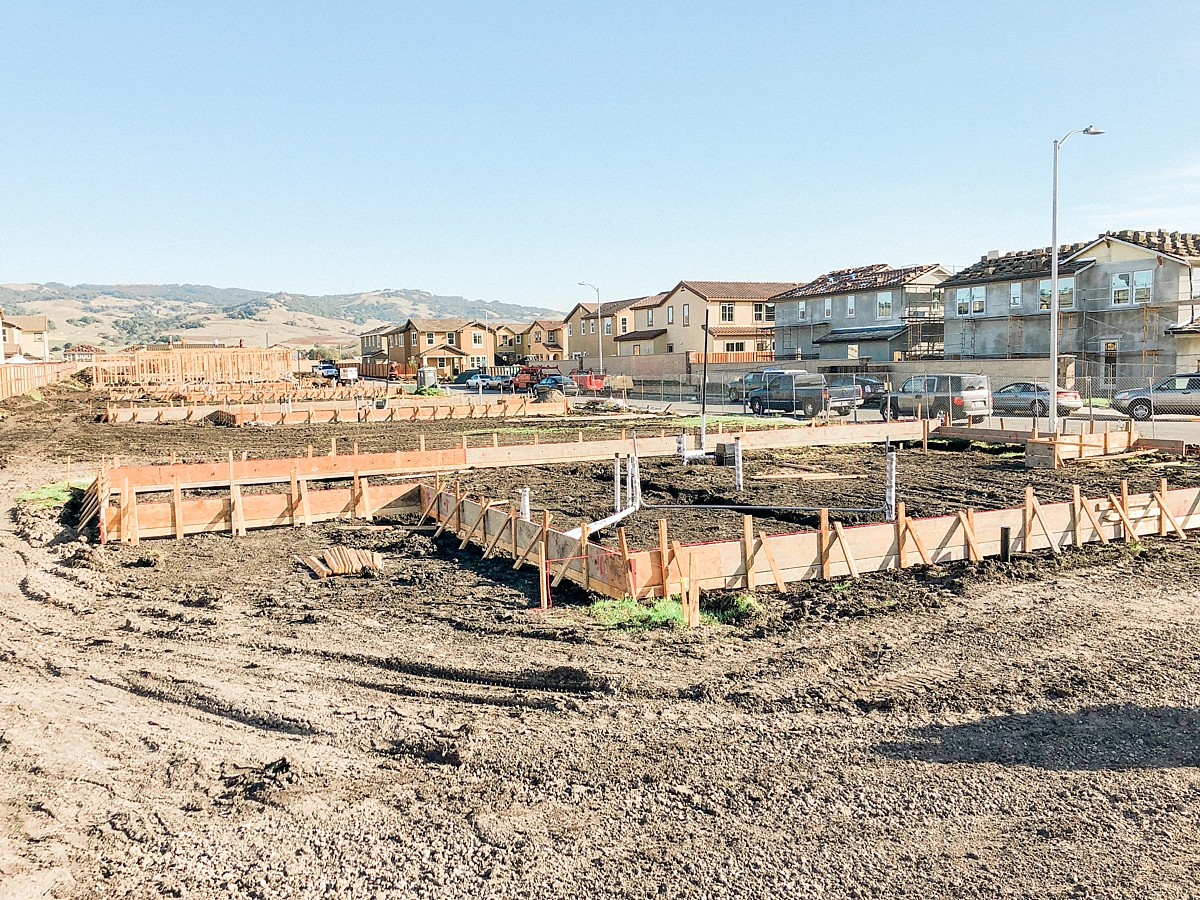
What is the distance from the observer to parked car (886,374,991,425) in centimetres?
3109

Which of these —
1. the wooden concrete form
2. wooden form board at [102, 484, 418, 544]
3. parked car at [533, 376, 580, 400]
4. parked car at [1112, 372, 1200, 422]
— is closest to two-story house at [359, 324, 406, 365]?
the wooden concrete form

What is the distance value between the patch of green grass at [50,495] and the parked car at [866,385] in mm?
28887

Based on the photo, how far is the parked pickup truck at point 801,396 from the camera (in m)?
Answer: 36.5

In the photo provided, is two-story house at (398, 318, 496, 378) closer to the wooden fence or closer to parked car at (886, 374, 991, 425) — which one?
the wooden fence

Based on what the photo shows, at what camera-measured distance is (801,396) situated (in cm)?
3694

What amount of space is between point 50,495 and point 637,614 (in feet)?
45.4

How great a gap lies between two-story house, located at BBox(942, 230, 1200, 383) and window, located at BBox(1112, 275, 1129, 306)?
4cm

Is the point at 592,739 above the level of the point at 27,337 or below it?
below

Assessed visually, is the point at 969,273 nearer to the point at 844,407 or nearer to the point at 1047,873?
the point at 844,407

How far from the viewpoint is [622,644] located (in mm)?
9398

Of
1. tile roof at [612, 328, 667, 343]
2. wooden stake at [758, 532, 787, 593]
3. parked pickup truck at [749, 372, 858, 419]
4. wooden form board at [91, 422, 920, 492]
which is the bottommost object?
wooden stake at [758, 532, 787, 593]

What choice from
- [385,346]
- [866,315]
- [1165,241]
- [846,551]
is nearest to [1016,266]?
[1165,241]

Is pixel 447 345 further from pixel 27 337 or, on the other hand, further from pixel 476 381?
pixel 27 337

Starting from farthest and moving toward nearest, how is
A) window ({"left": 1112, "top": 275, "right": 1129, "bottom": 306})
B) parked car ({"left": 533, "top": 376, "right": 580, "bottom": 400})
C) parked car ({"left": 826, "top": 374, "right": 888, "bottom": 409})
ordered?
parked car ({"left": 533, "top": 376, "right": 580, "bottom": 400}) < window ({"left": 1112, "top": 275, "right": 1129, "bottom": 306}) < parked car ({"left": 826, "top": 374, "right": 888, "bottom": 409})
